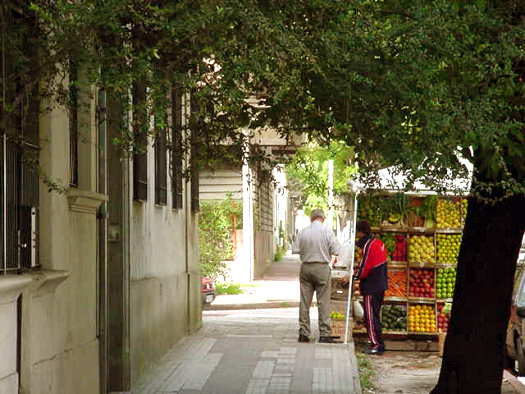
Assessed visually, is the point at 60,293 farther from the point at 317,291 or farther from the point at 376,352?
the point at 376,352

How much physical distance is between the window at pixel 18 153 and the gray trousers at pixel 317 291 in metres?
9.41

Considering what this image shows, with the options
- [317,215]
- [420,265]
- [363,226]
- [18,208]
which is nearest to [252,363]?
[363,226]

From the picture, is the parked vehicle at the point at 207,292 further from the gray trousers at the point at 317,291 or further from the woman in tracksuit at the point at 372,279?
the woman in tracksuit at the point at 372,279

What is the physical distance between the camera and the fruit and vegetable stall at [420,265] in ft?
64.6

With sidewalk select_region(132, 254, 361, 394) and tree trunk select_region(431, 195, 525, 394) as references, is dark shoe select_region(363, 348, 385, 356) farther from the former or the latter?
tree trunk select_region(431, 195, 525, 394)

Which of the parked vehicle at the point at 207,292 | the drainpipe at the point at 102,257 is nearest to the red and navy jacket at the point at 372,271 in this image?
the drainpipe at the point at 102,257

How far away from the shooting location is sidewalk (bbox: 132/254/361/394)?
13.9 m

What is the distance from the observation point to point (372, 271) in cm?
1872

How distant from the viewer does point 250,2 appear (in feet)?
24.9

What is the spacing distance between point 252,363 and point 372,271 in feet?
10.3

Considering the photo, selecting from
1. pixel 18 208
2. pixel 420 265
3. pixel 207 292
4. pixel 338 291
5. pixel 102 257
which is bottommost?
pixel 207 292

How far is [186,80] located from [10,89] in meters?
1.28

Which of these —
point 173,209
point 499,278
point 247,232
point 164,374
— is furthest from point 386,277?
point 247,232

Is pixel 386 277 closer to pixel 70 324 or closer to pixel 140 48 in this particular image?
pixel 70 324
